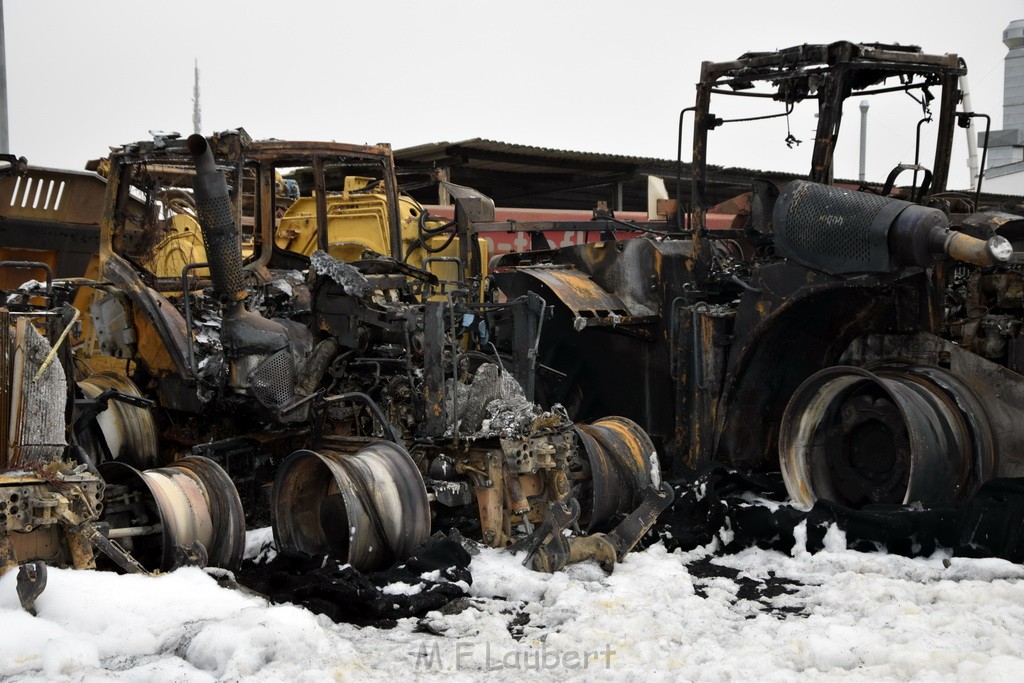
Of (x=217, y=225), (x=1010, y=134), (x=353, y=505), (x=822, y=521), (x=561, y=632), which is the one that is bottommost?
(x=561, y=632)

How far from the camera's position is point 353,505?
4.91 m

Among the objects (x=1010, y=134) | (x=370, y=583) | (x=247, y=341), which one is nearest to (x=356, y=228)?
(x=247, y=341)

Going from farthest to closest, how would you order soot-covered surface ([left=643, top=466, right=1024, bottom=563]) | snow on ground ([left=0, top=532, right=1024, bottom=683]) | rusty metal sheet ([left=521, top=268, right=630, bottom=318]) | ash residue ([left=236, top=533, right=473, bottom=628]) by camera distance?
rusty metal sheet ([left=521, top=268, right=630, bottom=318])
soot-covered surface ([left=643, top=466, right=1024, bottom=563])
ash residue ([left=236, top=533, right=473, bottom=628])
snow on ground ([left=0, top=532, right=1024, bottom=683])

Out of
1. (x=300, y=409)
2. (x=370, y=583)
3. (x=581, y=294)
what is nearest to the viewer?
(x=370, y=583)

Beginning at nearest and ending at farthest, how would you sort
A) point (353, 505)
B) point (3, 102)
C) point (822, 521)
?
point (353, 505)
point (822, 521)
point (3, 102)

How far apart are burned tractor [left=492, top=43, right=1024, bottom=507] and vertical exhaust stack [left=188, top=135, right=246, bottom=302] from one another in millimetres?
2199

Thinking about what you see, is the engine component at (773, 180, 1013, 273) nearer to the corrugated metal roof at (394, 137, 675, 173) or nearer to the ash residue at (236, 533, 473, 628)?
the ash residue at (236, 533, 473, 628)

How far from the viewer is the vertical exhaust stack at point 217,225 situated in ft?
17.8

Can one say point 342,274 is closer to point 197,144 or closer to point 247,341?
point 247,341

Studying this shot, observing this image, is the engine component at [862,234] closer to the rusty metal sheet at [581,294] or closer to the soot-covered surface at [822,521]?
the soot-covered surface at [822,521]

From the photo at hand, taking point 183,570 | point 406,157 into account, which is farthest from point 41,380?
point 406,157

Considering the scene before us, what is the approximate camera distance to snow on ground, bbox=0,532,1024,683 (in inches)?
149

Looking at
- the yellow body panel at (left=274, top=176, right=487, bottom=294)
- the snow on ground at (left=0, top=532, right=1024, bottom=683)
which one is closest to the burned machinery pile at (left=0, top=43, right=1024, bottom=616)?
the snow on ground at (left=0, top=532, right=1024, bottom=683)

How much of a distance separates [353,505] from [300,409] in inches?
42.2
